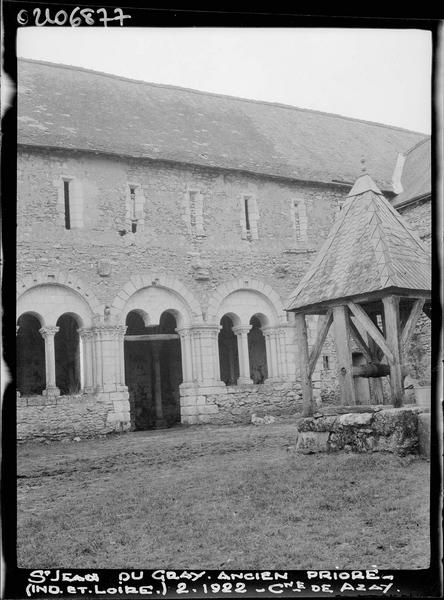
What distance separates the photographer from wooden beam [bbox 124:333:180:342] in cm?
767

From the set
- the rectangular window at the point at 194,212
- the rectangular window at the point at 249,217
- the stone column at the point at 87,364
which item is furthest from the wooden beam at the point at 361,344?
the stone column at the point at 87,364

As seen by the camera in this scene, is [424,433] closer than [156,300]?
Yes

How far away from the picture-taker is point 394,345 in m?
8.09

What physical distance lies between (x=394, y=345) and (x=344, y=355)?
79cm

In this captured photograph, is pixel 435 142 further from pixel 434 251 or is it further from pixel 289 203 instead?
pixel 289 203

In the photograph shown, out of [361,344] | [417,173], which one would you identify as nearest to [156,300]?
[361,344]

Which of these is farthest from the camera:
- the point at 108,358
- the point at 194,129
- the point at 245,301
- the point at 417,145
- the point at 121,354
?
the point at 245,301

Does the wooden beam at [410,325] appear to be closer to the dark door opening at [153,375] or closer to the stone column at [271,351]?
the stone column at [271,351]

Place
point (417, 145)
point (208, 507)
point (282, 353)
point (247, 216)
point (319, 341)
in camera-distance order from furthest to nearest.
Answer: point (282, 353) < point (319, 341) < point (247, 216) < point (417, 145) < point (208, 507)

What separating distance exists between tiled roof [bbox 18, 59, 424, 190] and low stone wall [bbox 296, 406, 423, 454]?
3.23 metres

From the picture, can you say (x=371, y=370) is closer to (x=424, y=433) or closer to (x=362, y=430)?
(x=362, y=430)

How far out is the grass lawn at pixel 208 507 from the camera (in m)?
5.70

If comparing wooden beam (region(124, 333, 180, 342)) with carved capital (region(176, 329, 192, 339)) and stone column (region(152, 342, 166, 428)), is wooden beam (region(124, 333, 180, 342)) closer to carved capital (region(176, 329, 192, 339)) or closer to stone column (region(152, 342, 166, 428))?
carved capital (region(176, 329, 192, 339))

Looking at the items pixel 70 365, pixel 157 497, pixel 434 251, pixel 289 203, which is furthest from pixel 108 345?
pixel 434 251
